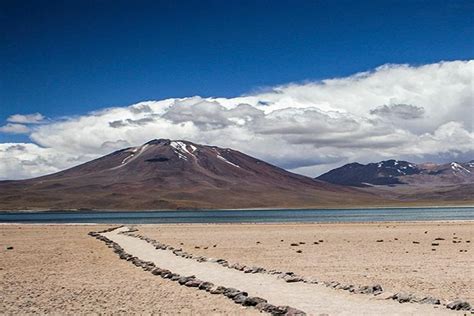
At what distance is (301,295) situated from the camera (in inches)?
681

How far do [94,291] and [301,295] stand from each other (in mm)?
6684

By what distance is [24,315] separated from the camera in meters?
15.7

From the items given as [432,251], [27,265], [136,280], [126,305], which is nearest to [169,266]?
[136,280]

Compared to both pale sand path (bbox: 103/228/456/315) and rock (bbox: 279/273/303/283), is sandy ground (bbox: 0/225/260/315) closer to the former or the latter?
pale sand path (bbox: 103/228/456/315)

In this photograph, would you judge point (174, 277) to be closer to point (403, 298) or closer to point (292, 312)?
point (292, 312)

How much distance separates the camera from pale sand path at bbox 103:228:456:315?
1487 cm

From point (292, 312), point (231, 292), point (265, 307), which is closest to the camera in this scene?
point (292, 312)

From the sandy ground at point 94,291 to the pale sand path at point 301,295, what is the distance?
4.25ft

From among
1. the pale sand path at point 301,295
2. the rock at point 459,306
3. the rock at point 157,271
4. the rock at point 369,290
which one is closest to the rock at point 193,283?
the pale sand path at point 301,295

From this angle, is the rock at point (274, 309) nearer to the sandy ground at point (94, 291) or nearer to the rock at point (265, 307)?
the rock at point (265, 307)

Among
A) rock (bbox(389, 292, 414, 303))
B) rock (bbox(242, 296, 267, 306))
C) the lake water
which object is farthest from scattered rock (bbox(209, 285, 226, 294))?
the lake water

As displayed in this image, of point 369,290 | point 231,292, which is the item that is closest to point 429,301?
point 369,290

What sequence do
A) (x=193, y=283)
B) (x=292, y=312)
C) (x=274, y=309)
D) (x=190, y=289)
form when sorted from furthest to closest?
(x=193, y=283) → (x=190, y=289) → (x=274, y=309) → (x=292, y=312)

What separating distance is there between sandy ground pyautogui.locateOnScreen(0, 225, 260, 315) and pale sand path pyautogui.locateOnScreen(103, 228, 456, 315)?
1.30 m
